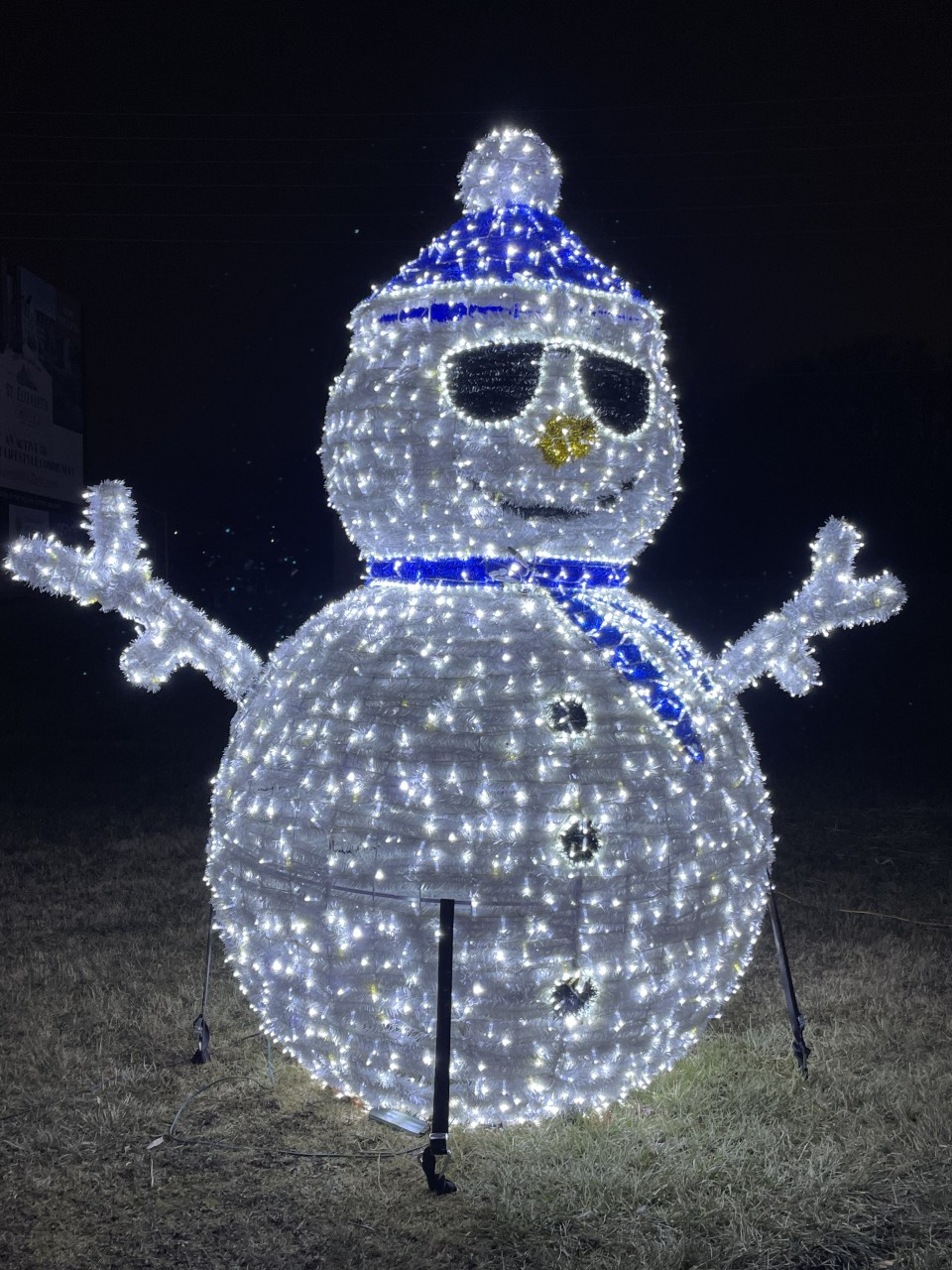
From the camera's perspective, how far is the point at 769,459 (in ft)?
64.5

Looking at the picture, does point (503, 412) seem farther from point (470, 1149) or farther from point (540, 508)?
point (470, 1149)

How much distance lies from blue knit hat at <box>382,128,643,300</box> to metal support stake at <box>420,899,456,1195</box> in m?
1.84

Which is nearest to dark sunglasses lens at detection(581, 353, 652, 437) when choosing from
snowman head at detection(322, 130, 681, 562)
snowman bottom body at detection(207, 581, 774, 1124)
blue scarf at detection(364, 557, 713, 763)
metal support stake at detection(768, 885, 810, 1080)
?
snowman head at detection(322, 130, 681, 562)

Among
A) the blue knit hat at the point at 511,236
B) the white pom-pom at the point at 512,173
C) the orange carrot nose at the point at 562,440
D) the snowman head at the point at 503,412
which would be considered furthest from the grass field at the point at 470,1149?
the white pom-pom at the point at 512,173

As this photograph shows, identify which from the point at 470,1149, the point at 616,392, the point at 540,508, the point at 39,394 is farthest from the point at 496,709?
the point at 39,394

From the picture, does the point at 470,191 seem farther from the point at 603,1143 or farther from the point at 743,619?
the point at 743,619

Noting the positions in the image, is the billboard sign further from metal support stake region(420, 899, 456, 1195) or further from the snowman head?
metal support stake region(420, 899, 456, 1195)

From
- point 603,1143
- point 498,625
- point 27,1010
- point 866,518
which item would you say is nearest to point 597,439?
point 498,625

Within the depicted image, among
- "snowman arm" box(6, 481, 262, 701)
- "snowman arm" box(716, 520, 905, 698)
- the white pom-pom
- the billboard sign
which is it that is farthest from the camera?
the billboard sign

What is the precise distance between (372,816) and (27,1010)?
2354 mm

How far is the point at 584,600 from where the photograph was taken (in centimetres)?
356

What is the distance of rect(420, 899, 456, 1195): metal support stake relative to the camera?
3049 mm

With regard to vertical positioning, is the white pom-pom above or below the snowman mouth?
above

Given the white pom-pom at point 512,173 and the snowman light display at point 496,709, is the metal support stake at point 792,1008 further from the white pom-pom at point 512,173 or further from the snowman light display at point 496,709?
the white pom-pom at point 512,173
